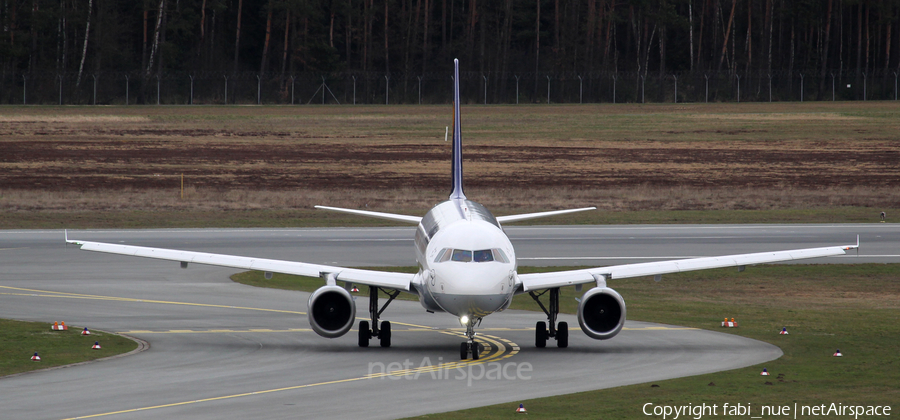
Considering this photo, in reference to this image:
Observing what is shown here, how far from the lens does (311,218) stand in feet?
178

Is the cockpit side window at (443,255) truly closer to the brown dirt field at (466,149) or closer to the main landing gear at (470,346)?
the main landing gear at (470,346)

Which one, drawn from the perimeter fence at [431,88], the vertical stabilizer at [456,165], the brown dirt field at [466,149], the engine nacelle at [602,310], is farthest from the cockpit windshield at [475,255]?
the perimeter fence at [431,88]

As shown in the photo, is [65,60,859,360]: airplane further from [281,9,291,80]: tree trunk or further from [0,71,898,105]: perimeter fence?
[281,9,291,80]: tree trunk

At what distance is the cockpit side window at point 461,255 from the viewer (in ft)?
65.0

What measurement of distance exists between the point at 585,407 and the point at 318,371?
5780mm

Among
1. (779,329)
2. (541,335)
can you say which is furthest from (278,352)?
(779,329)

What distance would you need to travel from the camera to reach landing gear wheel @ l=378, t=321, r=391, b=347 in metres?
22.5

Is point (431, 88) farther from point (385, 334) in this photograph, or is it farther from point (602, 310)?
point (602, 310)

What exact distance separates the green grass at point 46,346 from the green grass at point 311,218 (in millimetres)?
26175

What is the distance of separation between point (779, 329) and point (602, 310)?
248 inches

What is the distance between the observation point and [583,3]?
459ft

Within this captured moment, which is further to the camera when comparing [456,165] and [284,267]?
[456,165]

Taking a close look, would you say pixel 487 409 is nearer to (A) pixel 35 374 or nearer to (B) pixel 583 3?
(A) pixel 35 374

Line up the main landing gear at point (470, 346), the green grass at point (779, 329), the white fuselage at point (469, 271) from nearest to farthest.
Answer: the green grass at point (779, 329), the white fuselage at point (469, 271), the main landing gear at point (470, 346)
